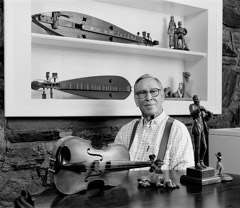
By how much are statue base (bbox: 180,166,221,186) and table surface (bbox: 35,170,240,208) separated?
0.08 ft

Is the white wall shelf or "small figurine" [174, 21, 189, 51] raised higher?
"small figurine" [174, 21, 189, 51]

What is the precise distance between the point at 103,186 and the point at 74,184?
147 millimetres

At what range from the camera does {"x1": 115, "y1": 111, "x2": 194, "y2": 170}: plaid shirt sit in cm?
213

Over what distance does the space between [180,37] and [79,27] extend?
2.98 ft

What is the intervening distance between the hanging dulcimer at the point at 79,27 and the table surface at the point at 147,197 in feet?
4.29

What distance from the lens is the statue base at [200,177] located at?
1.57 meters

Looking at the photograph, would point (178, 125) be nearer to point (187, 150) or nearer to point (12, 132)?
point (187, 150)

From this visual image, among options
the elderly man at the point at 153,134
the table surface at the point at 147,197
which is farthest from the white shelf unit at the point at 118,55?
the table surface at the point at 147,197

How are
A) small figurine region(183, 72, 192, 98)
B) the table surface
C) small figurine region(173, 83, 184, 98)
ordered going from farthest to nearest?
small figurine region(183, 72, 192, 98) → small figurine region(173, 83, 184, 98) → the table surface

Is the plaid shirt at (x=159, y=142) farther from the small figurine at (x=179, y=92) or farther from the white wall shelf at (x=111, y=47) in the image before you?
the small figurine at (x=179, y=92)

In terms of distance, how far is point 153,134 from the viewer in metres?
2.25

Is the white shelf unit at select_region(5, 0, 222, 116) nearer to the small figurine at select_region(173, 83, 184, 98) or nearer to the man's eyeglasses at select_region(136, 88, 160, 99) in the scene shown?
the small figurine at select_region(173, 83, 184, 98)

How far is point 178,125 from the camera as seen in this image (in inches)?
87.6

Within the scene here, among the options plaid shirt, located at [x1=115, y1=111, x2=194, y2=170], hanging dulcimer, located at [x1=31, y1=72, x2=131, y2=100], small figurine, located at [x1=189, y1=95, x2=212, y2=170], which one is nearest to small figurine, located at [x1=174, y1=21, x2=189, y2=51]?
hanging dulcimer, located at [x1=31, y1=72, x2=131, y2=100]
